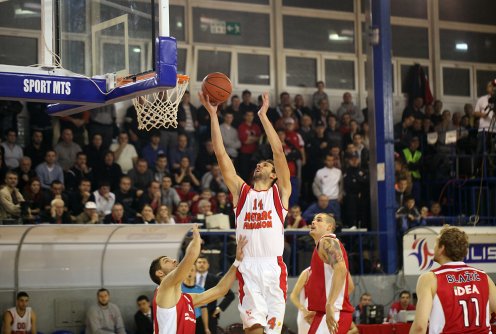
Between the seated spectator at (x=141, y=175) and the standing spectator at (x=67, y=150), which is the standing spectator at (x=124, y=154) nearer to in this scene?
the seated spectator at (x=141, y=175)

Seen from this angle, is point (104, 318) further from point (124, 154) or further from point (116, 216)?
point (124, 154)

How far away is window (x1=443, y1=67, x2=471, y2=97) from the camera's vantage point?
22.8 m

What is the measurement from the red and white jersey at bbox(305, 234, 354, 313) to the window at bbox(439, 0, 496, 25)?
15.4 metres

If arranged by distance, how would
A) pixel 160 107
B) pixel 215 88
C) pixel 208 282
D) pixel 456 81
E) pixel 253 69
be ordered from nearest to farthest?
1. pixel 215 88
2. pixel 160 107
3. pixel 208 282
4. pixel 253 69
5. pixel 456 81

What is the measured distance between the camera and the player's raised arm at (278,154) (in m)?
8.82

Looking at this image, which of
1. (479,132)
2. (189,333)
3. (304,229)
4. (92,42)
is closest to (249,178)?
(304,229)

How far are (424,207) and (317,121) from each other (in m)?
3.21

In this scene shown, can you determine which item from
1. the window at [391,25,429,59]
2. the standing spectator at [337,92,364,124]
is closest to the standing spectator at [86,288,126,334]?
the standing spectator at [337,92,364,124]

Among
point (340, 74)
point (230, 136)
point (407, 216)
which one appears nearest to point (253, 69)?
point (340, 74)

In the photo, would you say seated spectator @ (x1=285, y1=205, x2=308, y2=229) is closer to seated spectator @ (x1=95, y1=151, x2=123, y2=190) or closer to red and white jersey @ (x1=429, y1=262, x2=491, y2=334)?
seated spectator @ (x1=95, y1=151, x2=123, y2=190)

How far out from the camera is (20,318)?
13758 millimetres

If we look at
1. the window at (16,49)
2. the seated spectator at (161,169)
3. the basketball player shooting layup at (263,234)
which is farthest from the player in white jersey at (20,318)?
the basketball player shooting layup at (263,234)

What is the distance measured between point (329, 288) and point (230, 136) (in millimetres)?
9654

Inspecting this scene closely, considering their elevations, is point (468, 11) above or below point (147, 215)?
above
